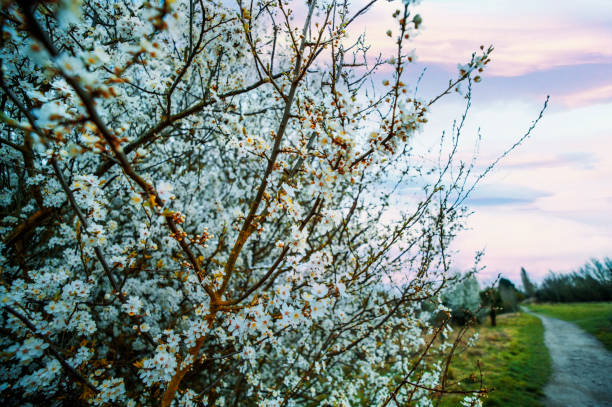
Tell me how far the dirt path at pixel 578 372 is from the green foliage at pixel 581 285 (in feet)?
29.5

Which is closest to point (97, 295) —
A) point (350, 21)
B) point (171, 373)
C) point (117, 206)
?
point (117, 206)

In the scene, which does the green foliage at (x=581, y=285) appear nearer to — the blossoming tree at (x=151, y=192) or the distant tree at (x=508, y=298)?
the distant tree at (x=508, y=298)

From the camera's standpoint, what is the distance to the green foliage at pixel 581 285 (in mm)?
18859

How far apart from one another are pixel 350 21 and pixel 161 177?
5.12 m

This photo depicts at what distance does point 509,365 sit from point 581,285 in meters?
19.8

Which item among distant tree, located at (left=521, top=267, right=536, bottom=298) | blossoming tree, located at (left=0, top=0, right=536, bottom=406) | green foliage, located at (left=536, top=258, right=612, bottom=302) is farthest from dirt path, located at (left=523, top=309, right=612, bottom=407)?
distant tree, located at (left=521, top=267, right=536, bottom=298)

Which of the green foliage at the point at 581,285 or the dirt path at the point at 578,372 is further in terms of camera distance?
the green foliage at the point at 581,285

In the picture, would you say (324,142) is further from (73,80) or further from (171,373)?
(171,373)

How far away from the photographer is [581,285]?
73.4ft

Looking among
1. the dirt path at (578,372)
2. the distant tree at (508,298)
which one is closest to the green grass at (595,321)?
the dirt path at (578,372)

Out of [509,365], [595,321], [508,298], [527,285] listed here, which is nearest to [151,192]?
[509,365]

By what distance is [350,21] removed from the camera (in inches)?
106

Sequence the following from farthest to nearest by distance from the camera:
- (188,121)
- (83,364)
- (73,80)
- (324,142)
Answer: (188,121)
(83,364)
(324,142)
(73,80)

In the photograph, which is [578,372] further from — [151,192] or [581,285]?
[581,285]
